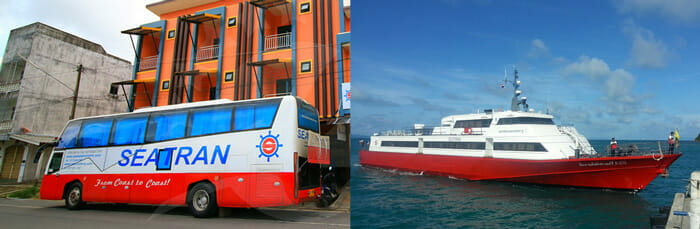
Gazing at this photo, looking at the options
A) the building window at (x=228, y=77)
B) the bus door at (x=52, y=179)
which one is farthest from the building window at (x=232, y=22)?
the bus door at (x=52, y=179)

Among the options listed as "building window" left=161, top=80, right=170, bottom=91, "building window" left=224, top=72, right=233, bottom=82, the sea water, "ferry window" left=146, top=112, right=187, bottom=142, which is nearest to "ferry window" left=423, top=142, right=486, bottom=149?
the sea water

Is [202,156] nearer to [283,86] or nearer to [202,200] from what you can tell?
[202,200]

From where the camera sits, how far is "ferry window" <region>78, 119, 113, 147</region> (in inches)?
233

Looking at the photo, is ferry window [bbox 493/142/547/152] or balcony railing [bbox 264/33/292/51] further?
ferry window [bbox 493/142/547/152]

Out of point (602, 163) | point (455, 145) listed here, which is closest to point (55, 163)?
point (455, 145)

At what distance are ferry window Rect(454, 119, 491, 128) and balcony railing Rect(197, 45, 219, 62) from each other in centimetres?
1105

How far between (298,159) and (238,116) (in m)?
1.30

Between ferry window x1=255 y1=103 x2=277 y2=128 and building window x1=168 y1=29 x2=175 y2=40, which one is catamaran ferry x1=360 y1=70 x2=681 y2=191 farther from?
building window x1=168 y1=29 x2=175 y2=40

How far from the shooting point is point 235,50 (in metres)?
6.62

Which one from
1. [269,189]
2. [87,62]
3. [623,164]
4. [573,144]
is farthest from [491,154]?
[87,62]

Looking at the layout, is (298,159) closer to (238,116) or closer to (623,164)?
(238,116)

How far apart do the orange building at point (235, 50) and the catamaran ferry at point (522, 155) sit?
6615mm

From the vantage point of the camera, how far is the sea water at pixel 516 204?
6.71m

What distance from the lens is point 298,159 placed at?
4785 millimetres
